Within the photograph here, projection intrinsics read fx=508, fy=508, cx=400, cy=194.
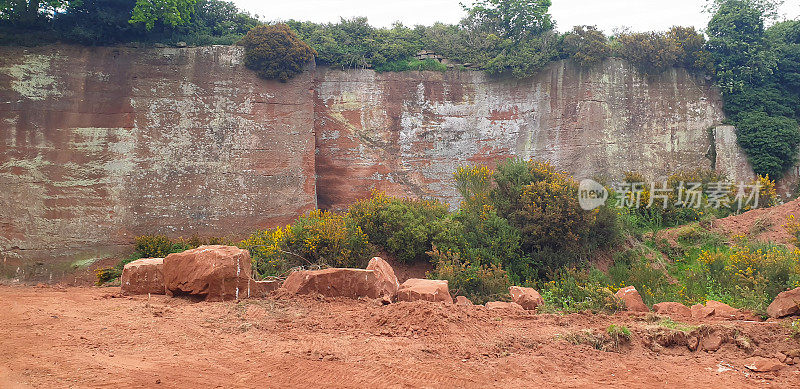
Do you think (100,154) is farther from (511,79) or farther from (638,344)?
(638,344)

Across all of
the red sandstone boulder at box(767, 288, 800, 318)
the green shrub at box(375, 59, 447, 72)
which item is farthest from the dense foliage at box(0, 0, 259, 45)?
the red sandstone boulder at box(767, 288, 800, 318)

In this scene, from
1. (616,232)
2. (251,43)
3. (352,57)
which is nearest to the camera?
(616,232)

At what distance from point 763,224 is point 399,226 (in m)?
9.40

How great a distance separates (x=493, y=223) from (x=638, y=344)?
23.0 ft

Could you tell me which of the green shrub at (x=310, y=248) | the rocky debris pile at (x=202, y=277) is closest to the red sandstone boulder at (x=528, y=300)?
the rocky debris pile at (x=202, y=277)

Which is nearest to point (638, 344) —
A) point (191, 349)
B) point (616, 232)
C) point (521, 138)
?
point (191, 349)

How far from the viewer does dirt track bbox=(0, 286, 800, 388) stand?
389 cm

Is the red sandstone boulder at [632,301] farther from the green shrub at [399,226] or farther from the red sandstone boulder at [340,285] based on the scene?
the green shrub at [399,226]

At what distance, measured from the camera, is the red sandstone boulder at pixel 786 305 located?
5.82m

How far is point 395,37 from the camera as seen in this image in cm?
2016

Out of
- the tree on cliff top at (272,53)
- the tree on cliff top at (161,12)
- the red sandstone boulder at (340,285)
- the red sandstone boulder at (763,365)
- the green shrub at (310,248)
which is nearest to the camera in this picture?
the red sandstone boulder at (763,365)

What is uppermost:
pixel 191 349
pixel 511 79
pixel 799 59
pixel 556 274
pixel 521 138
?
pixel 799 59

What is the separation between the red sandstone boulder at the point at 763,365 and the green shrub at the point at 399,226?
8003 millimetres

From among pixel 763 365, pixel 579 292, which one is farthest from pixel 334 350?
pixel 579 292
